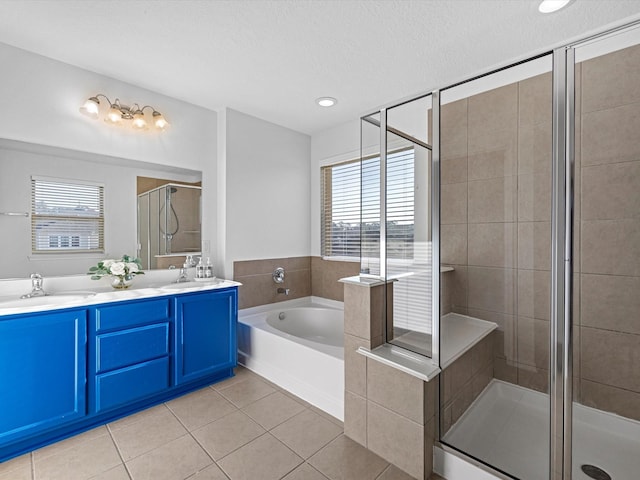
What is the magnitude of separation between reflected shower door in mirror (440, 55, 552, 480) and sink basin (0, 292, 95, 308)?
2.32 m

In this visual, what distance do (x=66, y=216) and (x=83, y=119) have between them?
749 mm

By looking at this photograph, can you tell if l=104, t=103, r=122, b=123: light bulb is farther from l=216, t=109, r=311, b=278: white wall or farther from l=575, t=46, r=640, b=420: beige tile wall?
l=575, t=46, r=640, b=420: beige tile wall

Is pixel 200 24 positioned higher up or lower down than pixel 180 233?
higher up

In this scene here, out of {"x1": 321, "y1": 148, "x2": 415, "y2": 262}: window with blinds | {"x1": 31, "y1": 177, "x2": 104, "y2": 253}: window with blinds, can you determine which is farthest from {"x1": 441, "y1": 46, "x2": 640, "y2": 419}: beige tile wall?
{"x1": 31, "y1": 177, "x2": 104, "y2": 253}: window with blinds

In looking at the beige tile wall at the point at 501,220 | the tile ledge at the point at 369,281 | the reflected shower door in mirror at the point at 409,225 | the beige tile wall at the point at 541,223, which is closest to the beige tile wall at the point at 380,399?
the tile ledge at the point at 369,281

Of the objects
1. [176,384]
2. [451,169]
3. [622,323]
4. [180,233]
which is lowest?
[176,384]

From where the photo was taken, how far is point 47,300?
6.76ft

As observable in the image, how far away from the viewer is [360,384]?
191 centimetres

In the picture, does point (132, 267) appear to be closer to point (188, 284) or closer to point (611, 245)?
point (188, 284)

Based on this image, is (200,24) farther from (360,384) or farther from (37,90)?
(360,384)

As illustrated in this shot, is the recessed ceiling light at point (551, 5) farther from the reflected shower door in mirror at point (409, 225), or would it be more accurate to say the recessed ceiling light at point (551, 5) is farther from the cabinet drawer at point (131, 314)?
the cabinet drawer at point (131, 314)

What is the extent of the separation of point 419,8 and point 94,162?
8.30 feet

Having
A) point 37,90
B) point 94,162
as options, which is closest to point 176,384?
point 94,162

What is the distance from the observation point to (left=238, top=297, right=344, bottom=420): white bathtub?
2.28 m
